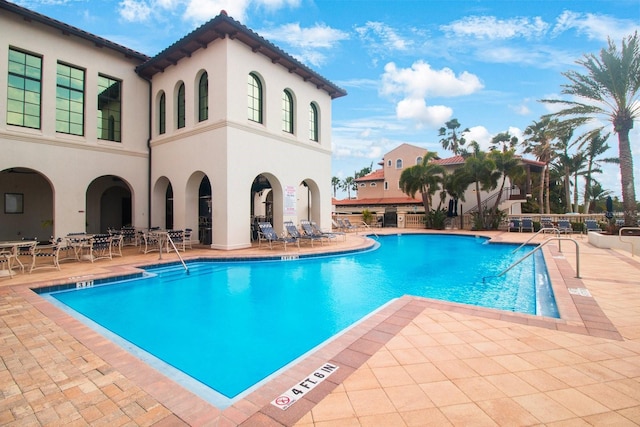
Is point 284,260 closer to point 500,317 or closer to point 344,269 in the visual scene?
point 344,269

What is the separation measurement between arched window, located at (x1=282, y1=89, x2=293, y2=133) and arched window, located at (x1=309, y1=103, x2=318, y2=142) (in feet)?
5.45

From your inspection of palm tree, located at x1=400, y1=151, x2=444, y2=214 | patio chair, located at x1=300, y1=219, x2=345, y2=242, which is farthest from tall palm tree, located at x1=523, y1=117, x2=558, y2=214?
patio chair, located at x1=300, y1=219, x2=345, y2=242

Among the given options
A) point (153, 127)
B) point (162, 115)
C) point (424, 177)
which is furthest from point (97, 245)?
point (424, 177)

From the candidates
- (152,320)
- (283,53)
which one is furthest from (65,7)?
(152,320)

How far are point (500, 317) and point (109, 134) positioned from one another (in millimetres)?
16235

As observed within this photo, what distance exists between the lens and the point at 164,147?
14.4m

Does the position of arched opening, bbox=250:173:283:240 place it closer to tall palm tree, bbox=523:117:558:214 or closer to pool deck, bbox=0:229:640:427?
pool deck, bbox=0:229:640:427

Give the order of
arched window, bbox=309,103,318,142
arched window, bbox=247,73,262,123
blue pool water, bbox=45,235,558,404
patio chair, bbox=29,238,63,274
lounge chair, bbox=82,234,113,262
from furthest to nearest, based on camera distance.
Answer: arched window, bbox=309,103,318,142
arched window, bbox=247,73,262,123
lounge chair, bbox=82,234,113,262
patio chair, bbox=29,238,63,274
blue pool water, bbox=45,235,558,404

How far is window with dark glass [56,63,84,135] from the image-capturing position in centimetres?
1258

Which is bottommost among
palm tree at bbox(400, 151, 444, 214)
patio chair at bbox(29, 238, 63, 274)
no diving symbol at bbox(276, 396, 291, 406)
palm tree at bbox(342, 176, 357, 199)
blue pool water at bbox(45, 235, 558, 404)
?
blue pool water at bbox(45, 235, 558, 404)

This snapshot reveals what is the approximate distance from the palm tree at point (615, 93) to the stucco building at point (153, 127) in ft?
40.2

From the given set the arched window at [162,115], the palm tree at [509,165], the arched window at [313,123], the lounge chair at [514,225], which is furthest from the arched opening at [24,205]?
the lounge chair at [514,225]

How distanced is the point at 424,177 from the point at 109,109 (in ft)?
64.2

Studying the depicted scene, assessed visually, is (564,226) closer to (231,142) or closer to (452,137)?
(231,142)
